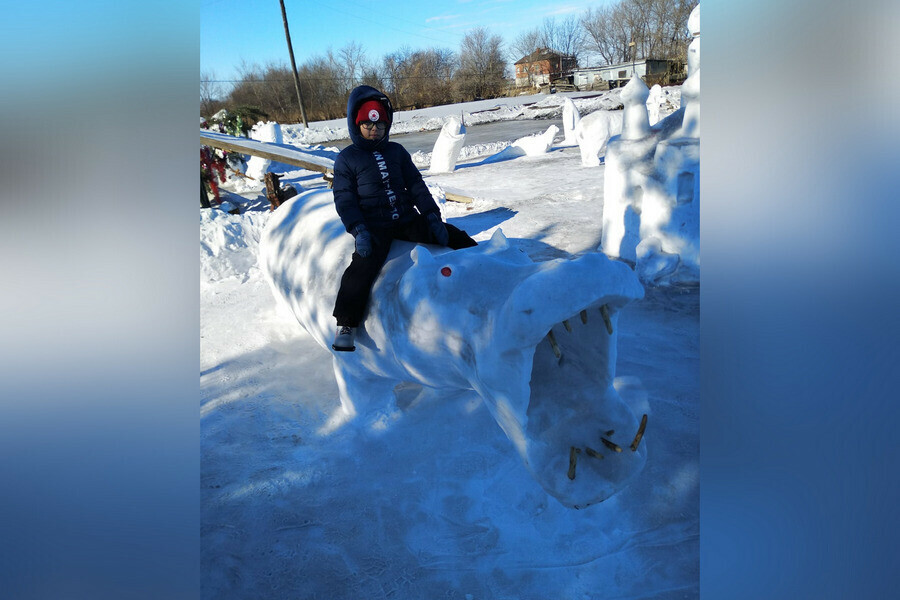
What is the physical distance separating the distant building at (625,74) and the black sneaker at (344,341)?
58.1 feet

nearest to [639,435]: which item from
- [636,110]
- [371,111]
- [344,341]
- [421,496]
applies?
[421,496]

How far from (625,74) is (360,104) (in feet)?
82.3

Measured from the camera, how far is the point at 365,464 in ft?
9.47

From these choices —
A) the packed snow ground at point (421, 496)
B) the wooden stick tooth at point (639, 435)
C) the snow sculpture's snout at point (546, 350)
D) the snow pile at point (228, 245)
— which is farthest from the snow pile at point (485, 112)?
the wooden stick tooth at point (639, 435)

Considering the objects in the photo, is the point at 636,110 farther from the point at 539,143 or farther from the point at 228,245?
the point at 539,143

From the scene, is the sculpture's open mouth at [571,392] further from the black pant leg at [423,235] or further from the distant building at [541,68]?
the distant building at [541,68]

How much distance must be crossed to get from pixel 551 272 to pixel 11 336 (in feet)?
4.75

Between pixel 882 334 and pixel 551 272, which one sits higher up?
pixel 882 334

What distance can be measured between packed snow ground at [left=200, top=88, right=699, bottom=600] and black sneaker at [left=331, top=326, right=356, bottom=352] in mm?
641

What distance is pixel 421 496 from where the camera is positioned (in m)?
2.61

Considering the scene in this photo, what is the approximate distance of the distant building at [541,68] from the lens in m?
22.3

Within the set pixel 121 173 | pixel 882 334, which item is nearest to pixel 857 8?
pixel 882 334

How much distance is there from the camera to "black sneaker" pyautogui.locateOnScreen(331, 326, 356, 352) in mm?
2738

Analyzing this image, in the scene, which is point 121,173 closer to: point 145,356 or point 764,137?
point 145,356
